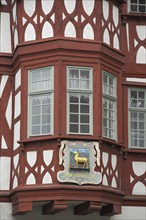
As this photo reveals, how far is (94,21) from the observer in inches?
829

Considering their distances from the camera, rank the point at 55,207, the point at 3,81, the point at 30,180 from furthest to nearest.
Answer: the point at 3,81
the point at 30,180
the point at 55,207

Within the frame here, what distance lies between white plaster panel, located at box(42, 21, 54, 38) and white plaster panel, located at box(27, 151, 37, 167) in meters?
3.16

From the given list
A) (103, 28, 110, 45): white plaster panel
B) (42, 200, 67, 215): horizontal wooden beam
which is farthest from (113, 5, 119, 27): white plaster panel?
(42, 200, 67, 215): horizontal wooden beam

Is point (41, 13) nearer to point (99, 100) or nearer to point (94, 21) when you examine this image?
point (94, 21)

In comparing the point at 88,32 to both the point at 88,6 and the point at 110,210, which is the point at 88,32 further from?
the point at 110,210

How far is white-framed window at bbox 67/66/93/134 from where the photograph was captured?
20.3m

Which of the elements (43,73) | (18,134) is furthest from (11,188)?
(43,73)

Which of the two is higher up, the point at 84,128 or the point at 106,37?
the point at 106,37

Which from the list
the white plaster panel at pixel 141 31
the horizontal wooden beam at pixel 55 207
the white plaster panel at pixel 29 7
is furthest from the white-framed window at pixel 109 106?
the white plaster panel at pixel 29 7

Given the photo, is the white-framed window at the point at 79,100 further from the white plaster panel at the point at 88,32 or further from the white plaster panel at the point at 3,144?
the white plaster panel at the point at 3,144

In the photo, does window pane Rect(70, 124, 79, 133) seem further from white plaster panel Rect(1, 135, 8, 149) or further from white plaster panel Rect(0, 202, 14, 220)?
white plaster panel Rect(0, 202, 14, 220)

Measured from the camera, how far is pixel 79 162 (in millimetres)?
19781

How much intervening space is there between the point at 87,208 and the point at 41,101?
10.1 feet

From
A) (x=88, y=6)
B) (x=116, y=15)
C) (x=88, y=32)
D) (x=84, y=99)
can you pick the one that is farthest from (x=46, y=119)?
(x=116, y=15)
